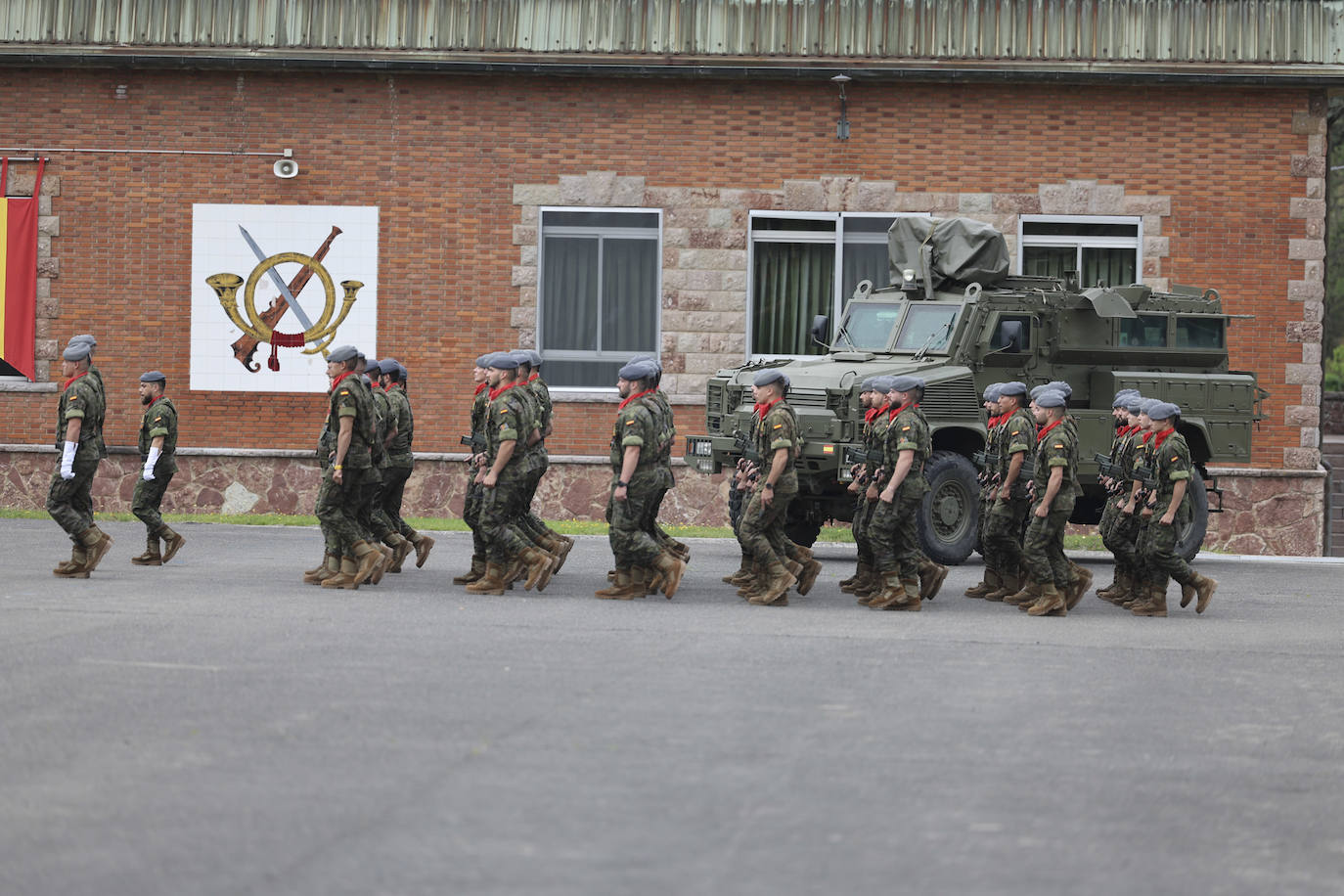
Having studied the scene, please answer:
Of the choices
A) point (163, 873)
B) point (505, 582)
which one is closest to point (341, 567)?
point (505, 582)

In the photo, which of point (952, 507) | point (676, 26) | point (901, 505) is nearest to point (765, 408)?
point (901, 505)

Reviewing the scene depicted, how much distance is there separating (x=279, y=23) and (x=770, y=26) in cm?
597

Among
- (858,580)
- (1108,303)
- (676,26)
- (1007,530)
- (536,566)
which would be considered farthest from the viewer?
(676,26)

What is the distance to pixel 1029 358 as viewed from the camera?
1830 cm

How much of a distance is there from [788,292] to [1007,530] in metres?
9.44

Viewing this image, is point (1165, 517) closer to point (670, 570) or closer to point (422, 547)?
point (670, 570)

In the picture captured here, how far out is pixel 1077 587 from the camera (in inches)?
552

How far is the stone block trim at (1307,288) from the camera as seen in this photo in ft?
74.6

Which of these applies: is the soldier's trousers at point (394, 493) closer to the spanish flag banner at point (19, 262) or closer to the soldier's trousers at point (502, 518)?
the soldier's trousers at point (502, 518)

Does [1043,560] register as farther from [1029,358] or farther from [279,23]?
[279,23]

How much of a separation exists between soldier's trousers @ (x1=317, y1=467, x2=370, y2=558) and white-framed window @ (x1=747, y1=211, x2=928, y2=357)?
9.72 m

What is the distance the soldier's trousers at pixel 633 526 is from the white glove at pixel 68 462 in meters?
4.20

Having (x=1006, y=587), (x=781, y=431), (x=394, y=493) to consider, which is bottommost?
(x=1006, y=587)

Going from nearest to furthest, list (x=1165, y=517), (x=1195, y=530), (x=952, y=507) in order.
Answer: (x=1165, y=517)
(x=952, y=507)
(x=1195, y=530)
